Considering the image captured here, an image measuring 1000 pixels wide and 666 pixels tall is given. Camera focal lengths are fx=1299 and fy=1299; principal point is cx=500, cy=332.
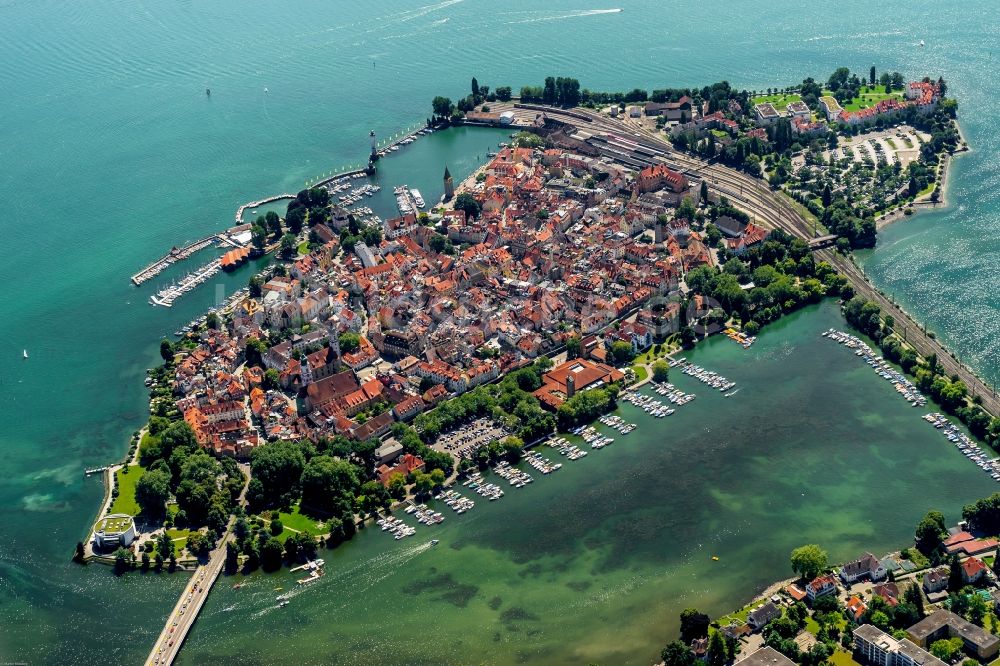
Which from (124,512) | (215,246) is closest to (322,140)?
(215,246)

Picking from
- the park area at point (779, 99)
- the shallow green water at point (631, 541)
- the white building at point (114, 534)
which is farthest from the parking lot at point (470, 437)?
the park area at point (779, 99)

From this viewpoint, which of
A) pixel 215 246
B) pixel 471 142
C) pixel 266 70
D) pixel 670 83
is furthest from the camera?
pixel 266 70

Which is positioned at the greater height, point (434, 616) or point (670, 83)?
point (670, 83)

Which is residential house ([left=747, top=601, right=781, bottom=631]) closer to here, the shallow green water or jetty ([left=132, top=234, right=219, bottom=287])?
the shallow green water

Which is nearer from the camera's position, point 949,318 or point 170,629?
point 170,629

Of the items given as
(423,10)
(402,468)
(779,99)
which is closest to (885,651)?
(402,468)

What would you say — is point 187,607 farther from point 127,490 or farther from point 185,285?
point 185,285

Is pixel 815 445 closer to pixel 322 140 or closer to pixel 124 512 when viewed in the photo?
pixel 124 512

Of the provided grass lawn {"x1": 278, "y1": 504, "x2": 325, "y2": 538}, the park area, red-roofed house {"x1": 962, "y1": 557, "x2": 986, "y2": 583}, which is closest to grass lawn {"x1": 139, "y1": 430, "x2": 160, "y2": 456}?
Result: grass lawn {"x1": 278, "y1": 504, "x2": 325, "y2": 538}
